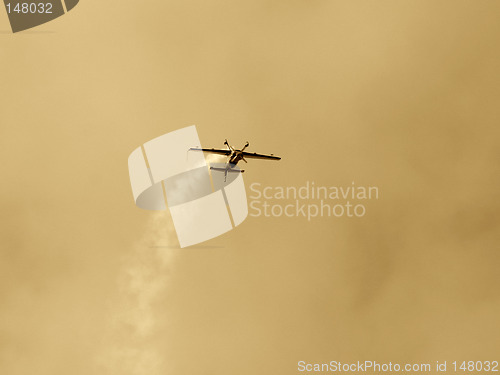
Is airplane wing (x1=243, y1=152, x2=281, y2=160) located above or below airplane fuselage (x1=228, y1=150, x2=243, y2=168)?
above

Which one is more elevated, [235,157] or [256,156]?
[256,156]

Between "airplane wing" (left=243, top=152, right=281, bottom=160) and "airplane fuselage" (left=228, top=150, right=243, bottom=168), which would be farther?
"airplane wing" (left=243, top=152, right=281, bottom=160)

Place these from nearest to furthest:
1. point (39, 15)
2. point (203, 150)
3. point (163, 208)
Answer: point (203, 150), point (39, 15), point (163, 208)

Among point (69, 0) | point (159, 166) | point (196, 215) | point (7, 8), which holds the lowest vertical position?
point (196, 215)

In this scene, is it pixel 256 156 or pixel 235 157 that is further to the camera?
pixel 256 156

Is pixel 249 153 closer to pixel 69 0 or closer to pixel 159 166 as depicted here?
pixel 159 166

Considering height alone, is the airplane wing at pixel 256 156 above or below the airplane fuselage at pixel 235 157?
above

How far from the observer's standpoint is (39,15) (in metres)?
118

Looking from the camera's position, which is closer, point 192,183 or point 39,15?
point 39,15

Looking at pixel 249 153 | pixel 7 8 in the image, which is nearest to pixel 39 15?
pixel 7 8

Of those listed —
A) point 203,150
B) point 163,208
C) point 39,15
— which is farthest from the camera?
point 163,208

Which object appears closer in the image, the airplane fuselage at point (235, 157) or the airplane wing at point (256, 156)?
the airplane fuselage at point (235, 157)

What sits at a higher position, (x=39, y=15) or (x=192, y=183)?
(x=39, y=15)

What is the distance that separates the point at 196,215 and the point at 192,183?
11.4m
